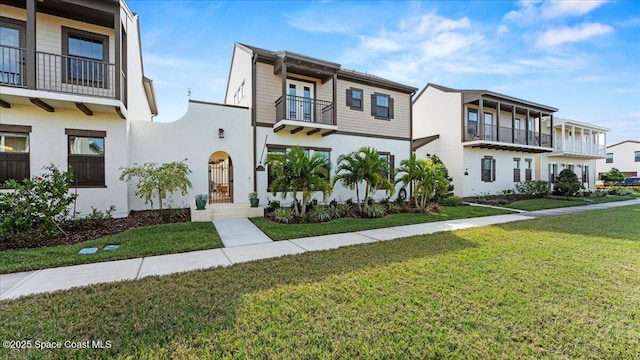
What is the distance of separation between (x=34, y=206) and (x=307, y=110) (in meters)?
9.71

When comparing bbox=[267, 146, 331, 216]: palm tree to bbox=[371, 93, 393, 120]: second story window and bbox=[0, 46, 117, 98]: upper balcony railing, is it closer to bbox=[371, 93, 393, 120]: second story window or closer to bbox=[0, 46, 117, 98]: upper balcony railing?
bbox=[0, 46, 117, 98]: upper balcony railing

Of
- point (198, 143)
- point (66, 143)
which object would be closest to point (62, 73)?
point (66, 143)

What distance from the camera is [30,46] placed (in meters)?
7.40

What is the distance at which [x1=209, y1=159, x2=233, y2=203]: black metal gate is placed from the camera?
39.1ft

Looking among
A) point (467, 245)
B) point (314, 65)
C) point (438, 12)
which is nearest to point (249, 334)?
point (467, 245)

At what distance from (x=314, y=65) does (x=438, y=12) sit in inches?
202

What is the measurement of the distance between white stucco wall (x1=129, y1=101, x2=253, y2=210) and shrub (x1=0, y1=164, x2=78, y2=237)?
A: 2980mm

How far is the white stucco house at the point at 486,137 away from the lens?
17719 millimetres

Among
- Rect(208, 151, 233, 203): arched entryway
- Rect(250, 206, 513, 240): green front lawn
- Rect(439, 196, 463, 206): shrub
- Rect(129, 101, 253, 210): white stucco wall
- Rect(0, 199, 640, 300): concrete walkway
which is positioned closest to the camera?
Rect(0, 199, 640, 300): concrete walkway

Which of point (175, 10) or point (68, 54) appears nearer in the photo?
point (68, 54)

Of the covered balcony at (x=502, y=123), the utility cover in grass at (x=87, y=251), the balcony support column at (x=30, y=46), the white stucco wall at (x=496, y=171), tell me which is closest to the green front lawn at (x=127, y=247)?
the utility cover in grass at (x=87, y=251)

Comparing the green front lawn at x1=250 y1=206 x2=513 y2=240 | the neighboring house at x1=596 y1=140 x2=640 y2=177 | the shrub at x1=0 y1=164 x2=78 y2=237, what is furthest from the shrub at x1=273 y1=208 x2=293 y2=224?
the neighboring house at x1=596 y1=140 x2=640 y2=177

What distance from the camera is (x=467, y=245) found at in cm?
628

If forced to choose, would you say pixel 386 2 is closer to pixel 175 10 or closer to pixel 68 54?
pixel 175 10
